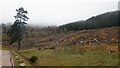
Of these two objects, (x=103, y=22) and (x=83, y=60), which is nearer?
(x=83, y=60)

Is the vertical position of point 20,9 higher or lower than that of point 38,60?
higher

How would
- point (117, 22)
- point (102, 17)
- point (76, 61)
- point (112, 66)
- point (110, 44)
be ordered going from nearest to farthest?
point (112, 66)
point (76, 61)
point (110, 44)
point (117, 22)
point (102, 17)

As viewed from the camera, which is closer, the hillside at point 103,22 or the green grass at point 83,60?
the green grass at point 83,60

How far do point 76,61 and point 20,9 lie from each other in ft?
146

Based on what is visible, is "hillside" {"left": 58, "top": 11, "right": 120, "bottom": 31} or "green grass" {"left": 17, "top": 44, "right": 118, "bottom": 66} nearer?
"green grass" {"left": 17, "top": 44, "right": 118, "bottom": 66}

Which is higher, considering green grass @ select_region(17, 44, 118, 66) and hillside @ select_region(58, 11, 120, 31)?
hillside @ select_region(58, 11, 120, 31)

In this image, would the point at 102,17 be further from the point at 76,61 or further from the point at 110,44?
the point at 76,61

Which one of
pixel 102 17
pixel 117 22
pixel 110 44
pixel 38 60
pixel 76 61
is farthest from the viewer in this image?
pixel 102 17

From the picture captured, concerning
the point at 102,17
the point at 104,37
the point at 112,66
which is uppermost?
the point at 102,17

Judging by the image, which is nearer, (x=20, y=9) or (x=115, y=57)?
(x=115, y=57)

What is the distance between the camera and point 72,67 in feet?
118

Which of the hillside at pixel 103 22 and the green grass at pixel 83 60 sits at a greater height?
the hillside at pixel 103 22

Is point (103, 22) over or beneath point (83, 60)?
over

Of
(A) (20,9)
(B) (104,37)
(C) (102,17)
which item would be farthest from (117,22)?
(A) (20,9)
